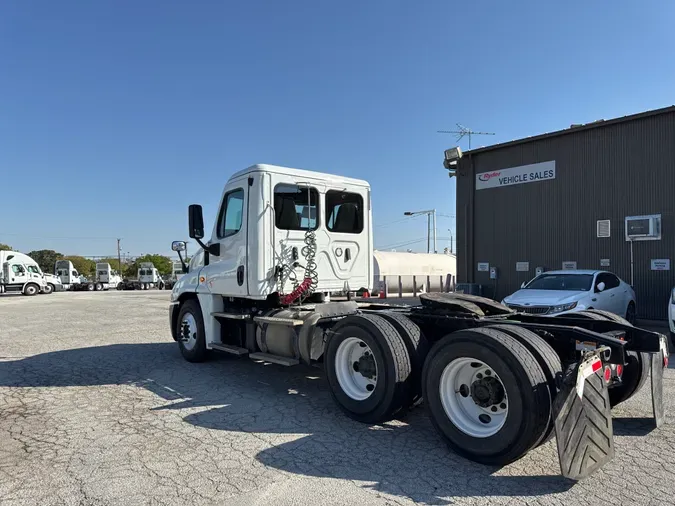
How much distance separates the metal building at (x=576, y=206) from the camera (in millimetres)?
14461

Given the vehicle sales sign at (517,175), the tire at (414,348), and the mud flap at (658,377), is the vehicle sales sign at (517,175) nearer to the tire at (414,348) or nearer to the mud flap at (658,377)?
the mud flap at (658,377)

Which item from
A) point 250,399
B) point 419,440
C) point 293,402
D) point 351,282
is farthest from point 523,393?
point 351,282

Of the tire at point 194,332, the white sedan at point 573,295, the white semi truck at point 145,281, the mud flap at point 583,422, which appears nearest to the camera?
the mud flap at point 583,422

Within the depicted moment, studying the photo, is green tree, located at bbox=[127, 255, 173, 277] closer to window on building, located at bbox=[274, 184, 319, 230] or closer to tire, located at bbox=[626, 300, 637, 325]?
tire, located at bbox=[626, 300, 637, 325]

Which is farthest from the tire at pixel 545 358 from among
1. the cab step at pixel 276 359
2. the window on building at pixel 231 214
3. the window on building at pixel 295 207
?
the window on building at pixel 231 214

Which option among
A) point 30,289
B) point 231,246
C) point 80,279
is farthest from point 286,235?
point 80,279

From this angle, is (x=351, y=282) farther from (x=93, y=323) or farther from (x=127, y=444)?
(x=93, y=323)

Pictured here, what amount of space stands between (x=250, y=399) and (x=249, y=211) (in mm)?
2524

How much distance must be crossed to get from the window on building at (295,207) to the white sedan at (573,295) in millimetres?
5574

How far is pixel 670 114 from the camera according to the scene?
14.2 m

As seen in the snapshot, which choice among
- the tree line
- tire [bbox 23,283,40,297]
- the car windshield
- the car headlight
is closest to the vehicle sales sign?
the car windshield

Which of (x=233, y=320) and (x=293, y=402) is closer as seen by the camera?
(x=293, y=402)

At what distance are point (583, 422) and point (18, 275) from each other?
39737 mm

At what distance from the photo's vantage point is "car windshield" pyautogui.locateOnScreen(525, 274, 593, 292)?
1173 centimetres
